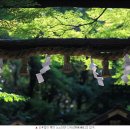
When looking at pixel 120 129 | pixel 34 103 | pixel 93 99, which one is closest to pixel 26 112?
pixel 34 103

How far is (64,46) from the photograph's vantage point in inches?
159

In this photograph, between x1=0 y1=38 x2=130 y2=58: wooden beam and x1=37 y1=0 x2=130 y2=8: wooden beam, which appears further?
x1=37 y1=0 x2=130 y2=8: wooden beam

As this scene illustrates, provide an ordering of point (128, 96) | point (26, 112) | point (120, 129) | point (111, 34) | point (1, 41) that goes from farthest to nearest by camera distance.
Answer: point (128, 96) → point (26, 112) → point (120, 129) → point (111, 34) → point (1, 41)

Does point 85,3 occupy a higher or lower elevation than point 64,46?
higher

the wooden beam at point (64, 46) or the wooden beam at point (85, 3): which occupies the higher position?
the wooden beam at point (85, 3)

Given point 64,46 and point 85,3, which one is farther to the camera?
point 85,3

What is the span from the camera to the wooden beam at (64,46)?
400 cm

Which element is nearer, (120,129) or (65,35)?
(65,35)

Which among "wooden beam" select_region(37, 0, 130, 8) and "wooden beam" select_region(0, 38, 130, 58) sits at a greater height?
"wooden beam" select_region(37, 0, 130, 8)

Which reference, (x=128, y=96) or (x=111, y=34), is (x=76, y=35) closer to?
(x=111, y=34)

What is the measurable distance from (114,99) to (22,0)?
12447 millimetres

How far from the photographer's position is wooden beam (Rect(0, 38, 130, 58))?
400 centimetres

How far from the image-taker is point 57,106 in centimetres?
1681

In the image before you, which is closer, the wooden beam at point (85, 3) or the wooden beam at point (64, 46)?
the wooden beam at point (64, 46)
